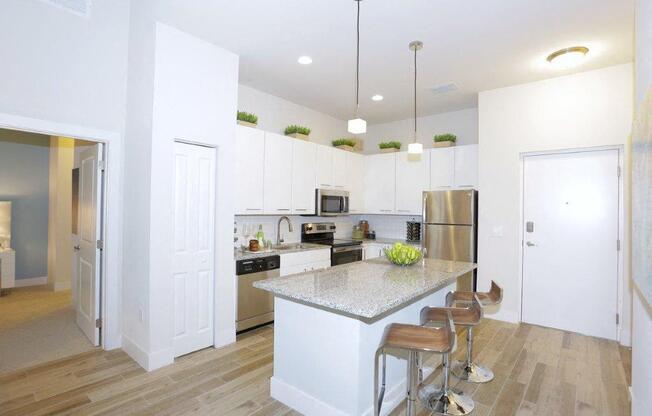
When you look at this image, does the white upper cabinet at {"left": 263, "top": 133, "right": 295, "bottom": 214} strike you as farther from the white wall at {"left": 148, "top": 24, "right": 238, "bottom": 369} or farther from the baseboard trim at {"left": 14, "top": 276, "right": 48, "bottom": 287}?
the baseboard trim at {"left": 14, "top": 276, "right": 48, "bottom": 287}

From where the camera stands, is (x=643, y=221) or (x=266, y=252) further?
(x=266, y=252)

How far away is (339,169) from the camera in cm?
534

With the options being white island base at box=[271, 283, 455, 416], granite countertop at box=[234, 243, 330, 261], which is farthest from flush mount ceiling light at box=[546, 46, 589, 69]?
granite countertop at box=[234, 243, 330, 261]

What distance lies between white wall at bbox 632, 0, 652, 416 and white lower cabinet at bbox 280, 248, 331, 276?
3.21 m

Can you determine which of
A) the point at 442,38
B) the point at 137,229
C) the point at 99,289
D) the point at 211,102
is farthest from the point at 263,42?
the point at 99,289

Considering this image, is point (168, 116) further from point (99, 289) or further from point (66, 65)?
point (99, 289)

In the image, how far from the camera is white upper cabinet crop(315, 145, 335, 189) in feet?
16.3

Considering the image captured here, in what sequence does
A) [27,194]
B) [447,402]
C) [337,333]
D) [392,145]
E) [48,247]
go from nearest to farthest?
[337,333]
[447,402]
[392,145]
[27,194]
[48,247]

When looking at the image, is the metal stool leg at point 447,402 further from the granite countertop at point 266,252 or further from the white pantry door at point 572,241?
the white pantry door at point 572,241

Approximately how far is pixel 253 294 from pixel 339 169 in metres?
2.44

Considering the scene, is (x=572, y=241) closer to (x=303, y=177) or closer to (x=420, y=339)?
(x=420, y=339)

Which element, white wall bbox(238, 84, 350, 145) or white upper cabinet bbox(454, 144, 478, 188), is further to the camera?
white upper cabinet bbox(454, 144, 478, 188)

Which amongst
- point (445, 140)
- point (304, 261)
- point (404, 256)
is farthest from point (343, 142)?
point (404, 256)

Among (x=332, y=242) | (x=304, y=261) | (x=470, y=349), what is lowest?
(x=470, y=349)
